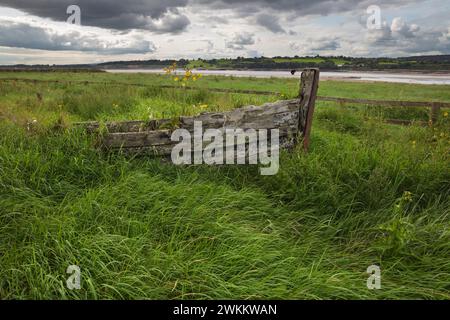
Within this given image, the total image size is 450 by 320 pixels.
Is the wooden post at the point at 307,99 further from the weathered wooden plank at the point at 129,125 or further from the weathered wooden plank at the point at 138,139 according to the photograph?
the weathered wooden plank at the point at 129,125

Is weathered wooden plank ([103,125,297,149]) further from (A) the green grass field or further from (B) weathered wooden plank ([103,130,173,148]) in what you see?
(A) the green grass field

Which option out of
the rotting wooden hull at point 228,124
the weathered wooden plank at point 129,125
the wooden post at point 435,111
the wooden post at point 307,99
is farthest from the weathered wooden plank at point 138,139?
the wooden post at point 435,111

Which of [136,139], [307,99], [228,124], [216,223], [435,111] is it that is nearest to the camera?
[216,223]

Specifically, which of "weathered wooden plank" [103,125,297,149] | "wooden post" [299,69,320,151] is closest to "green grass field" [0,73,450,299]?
"weathered wooden plank" [103,125,297,149]

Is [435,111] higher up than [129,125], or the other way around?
[435,111]

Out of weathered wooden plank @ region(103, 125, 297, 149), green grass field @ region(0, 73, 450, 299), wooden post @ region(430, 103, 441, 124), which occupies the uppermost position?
wooden post @ region(430, 103, 441, 124)

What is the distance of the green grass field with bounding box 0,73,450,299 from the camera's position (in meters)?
2.55

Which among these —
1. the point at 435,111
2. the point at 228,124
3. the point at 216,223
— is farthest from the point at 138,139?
the point at 435,111

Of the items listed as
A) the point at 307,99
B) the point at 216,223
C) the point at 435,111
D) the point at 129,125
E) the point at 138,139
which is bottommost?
the point at 216,223

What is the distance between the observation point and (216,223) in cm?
317

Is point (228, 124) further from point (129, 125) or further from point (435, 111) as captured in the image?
point (435, 111)

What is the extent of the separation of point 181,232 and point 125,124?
211 cm
